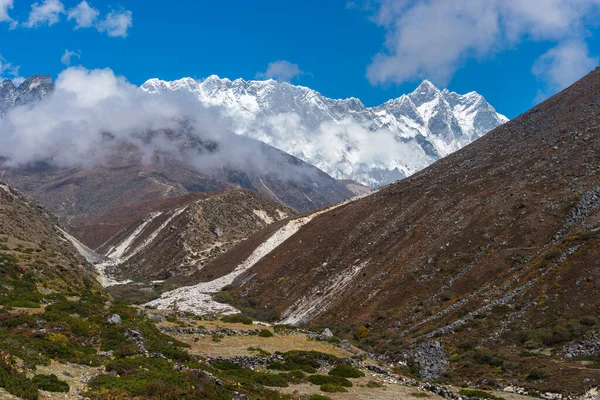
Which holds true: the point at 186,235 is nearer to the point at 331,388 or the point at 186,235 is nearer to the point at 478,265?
the point at 478,265

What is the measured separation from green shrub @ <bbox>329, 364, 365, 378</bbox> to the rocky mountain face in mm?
8254

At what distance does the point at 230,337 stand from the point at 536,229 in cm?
3576

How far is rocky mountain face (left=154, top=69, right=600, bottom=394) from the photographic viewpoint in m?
36.4

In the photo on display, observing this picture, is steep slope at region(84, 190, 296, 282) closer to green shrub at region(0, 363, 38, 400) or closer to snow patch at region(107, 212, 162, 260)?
snow patch at region(107, 212, 162, 260)

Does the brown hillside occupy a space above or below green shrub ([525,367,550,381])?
above

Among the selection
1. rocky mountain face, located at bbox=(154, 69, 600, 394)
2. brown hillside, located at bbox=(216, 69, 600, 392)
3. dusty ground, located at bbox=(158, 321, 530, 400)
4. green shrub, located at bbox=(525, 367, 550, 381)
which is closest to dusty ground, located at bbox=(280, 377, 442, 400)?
dusty ground, located at bbox=(158, 321, 530, 400)

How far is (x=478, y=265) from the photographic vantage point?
53.2 metres

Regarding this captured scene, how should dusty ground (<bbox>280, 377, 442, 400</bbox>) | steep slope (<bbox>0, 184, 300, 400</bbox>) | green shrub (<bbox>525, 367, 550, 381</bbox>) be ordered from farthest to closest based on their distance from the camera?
green shrub (<bbox>525, 367, 550, 381</bbox>) < dusty ground (<bbox>280, 377, 442, 400</bbox>) < steep slope (<bbox>0, 184, 300, 400</bbox>)

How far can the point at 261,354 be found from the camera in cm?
3134

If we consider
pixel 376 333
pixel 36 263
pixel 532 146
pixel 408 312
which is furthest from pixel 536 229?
pixel 36 263

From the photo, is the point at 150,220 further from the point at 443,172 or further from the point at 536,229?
the point at 536,229

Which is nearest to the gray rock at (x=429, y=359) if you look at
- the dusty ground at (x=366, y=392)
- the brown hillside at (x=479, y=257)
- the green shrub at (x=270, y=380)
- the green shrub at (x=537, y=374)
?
the brown hillside at (x=479, y=257)

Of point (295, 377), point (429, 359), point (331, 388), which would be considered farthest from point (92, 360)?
point (429, 359)

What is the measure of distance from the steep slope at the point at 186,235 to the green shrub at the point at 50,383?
109 metres
